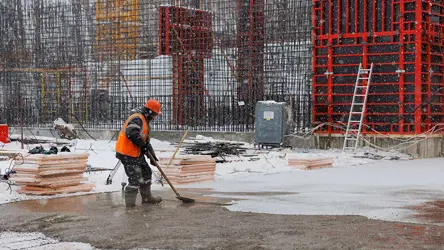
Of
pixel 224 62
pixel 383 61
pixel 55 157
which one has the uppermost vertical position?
pixel 224 62

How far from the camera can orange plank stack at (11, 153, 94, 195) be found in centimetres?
1258

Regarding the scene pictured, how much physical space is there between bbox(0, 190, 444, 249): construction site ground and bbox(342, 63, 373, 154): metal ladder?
11560 millimetres

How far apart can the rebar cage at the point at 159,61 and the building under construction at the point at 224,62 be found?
4 cm

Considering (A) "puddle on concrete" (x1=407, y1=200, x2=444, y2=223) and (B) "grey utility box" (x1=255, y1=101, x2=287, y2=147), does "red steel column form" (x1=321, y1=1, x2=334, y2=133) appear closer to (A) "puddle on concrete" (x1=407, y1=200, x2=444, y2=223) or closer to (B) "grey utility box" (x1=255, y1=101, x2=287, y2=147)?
(B) "grey utility box" (x1=255, y1=101, x2=287, y2=147)

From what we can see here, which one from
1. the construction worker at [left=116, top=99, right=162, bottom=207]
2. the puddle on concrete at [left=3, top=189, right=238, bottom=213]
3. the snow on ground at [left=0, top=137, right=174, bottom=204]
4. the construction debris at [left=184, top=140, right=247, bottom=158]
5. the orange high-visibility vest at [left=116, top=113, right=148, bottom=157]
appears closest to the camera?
the puddle on concrete at [left=3, top=189, right=238, bottom=213]

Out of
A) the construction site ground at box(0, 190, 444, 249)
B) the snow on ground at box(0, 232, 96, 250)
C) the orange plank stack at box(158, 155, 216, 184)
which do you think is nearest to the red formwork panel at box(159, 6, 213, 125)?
the orange plank stack at box(158, 155, 216, 184)

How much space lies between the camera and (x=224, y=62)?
26188 mm

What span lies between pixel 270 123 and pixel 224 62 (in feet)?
12.5

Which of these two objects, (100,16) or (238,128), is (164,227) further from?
(100,16)

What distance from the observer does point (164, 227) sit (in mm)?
9406

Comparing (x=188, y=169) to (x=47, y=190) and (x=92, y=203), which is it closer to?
(x=47, y=190)

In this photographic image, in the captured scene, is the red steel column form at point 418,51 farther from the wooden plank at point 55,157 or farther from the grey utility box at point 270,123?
the wooden plank at point 55,157

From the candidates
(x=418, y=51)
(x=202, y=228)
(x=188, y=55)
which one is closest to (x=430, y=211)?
(x=202, y=228)

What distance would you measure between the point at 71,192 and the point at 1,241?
4.57 metres
